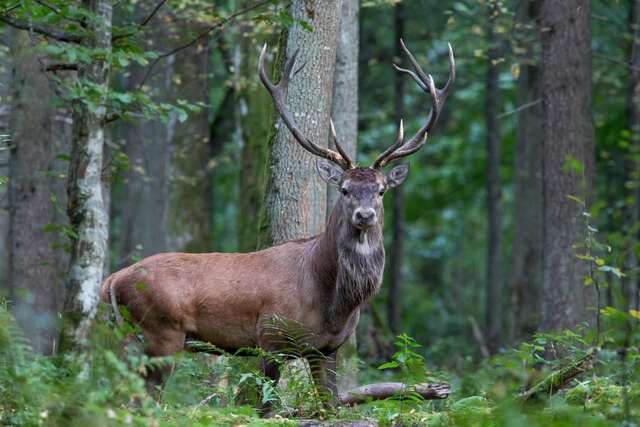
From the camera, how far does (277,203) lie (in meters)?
9.71

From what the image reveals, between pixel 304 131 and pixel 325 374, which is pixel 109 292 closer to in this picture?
pixel 325 374

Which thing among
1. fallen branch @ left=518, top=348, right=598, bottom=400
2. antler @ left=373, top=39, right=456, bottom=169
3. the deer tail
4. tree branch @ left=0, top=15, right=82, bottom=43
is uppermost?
tree branch @ left=0, top=15, right=82, bottom=43

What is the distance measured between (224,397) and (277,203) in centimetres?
212

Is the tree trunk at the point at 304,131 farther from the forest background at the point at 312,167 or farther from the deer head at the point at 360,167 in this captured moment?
the deer head at the point at 360,167

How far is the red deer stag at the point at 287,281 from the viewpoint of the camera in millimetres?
8570

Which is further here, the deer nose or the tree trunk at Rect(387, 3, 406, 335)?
the tree trunk at Rect(387, 3, 406, 335)

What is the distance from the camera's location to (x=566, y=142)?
11672mm

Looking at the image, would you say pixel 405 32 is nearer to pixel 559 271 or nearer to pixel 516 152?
pixel 516 152

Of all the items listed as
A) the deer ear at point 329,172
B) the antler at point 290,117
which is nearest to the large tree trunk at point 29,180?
the antler at point 290,117

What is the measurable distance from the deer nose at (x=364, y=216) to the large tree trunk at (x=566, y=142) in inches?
159

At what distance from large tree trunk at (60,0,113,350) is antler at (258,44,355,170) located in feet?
7.28

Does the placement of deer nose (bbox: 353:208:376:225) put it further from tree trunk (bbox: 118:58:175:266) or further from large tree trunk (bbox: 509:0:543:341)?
large tree trunk (bbox: 509:0:543:341)

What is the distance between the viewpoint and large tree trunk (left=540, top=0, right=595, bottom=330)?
11672 mm

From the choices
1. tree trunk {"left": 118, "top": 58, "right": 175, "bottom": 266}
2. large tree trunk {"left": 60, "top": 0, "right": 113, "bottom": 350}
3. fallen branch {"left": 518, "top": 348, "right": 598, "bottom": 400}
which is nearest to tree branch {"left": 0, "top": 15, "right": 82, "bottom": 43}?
large tree trunk {"left": 60, "top": 0, "right": 113, "bottom": 350}
